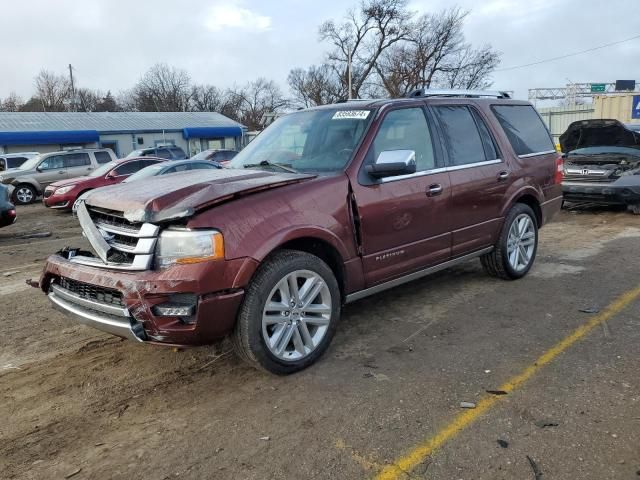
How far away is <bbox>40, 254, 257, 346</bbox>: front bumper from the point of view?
305 centimetres

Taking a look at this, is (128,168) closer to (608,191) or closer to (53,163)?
(53,163)

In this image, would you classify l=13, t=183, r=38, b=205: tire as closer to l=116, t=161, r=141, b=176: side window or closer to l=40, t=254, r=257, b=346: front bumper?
l=116, t=161, r=141, b=176: side window

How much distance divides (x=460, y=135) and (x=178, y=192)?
284 centimetres

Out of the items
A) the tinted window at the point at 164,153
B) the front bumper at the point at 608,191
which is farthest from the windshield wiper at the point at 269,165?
the tinted window at the point at 164,153

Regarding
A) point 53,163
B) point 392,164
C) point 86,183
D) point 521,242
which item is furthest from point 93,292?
point 53,163

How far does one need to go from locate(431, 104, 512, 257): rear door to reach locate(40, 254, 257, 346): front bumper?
7.71ft

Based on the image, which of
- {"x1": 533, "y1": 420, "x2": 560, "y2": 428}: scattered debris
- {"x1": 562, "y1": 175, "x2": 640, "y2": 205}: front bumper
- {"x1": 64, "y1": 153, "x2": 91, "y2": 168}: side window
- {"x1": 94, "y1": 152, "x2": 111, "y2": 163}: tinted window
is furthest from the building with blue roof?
{"x1": 533, "y1": 420, "x2": 560, "y2": 428}: scattered debris

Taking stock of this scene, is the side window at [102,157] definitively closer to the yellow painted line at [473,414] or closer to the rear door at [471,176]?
the rear door at [471,176]

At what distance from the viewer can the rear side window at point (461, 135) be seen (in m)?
4.80

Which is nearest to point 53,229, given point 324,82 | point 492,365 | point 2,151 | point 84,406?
point 84,406

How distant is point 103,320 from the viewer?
325 cm

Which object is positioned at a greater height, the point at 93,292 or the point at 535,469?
the point at 93,292

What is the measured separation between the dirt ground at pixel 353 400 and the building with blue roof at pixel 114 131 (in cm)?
3515

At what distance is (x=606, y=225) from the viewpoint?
9.02 meters
